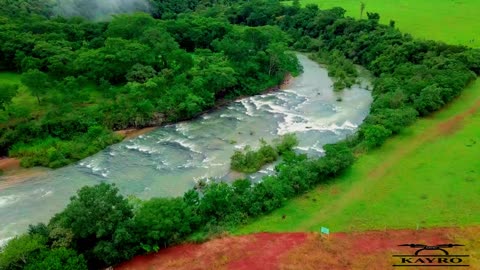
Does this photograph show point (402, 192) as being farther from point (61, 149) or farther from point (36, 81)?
point (36, 81)

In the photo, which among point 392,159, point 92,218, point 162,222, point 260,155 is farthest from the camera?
point 260,155

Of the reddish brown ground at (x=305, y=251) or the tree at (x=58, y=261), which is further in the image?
the reddish brown ground at (x=305, y=251)

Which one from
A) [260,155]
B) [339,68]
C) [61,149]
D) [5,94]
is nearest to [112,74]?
[5,94]

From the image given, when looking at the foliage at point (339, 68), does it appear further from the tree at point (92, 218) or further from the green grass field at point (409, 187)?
the tree at point (92, 218)

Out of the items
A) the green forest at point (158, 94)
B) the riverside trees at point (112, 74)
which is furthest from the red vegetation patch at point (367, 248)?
the riverside trees at point (112, 74)

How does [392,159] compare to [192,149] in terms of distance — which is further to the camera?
[192,149]

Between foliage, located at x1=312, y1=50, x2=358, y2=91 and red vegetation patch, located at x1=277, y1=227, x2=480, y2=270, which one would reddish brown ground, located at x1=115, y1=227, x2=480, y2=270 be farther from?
foliage, located at x1=312, y1=50, x2=358, y2=91

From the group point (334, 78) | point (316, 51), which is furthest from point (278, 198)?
point (316, 51)

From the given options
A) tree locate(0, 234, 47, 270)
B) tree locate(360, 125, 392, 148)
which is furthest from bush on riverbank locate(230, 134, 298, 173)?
tree locate(0, 234, 47, 270)
